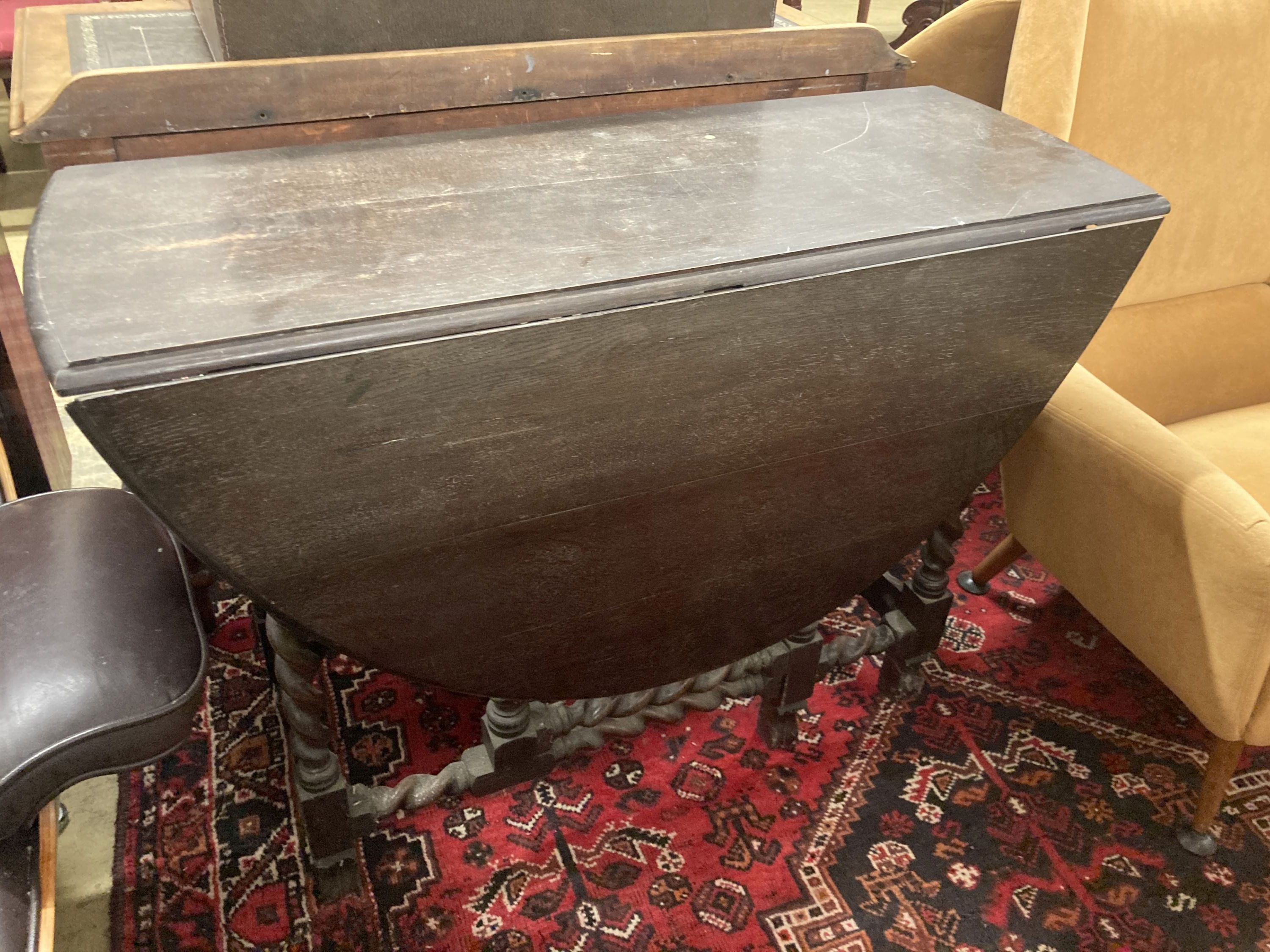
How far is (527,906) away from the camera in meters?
1.28

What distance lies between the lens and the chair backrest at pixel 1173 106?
132cm

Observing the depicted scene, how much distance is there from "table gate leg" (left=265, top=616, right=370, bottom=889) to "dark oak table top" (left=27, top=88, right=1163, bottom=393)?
14.6 inches

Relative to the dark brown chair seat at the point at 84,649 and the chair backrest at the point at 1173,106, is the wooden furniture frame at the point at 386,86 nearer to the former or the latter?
the chair backrest at the point at 1173,106

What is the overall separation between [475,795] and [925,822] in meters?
0.65

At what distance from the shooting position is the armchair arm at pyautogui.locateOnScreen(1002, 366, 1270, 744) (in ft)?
3.71

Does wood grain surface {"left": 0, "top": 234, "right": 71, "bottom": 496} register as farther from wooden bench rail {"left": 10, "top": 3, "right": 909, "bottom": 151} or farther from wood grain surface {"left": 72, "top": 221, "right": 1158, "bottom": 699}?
wood grain surface {"left": 72, "top": 221, "right": 1158, "bottom": 699}

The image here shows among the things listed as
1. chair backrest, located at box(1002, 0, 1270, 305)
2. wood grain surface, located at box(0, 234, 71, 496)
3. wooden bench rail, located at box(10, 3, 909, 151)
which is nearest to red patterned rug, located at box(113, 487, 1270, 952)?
wood grain surface, located at box(0, 234, 71, 496)

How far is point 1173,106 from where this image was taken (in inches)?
56.4

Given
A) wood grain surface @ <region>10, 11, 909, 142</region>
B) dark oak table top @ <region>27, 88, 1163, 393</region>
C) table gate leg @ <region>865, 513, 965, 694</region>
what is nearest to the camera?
dark oak table top @ <region>27, 88, 1163, 393</region>

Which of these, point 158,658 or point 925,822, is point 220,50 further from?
point 925,822

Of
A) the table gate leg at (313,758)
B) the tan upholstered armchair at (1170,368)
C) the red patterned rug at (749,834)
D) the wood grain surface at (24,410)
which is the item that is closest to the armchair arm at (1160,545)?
the tan upholstered armchair at (1170,368)

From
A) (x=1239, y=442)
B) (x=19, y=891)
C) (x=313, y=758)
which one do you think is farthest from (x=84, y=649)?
(x=1239, y=442)

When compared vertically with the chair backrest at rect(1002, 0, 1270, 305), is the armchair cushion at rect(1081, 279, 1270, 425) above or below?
below

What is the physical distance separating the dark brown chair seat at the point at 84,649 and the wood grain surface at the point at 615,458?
0.17 m
